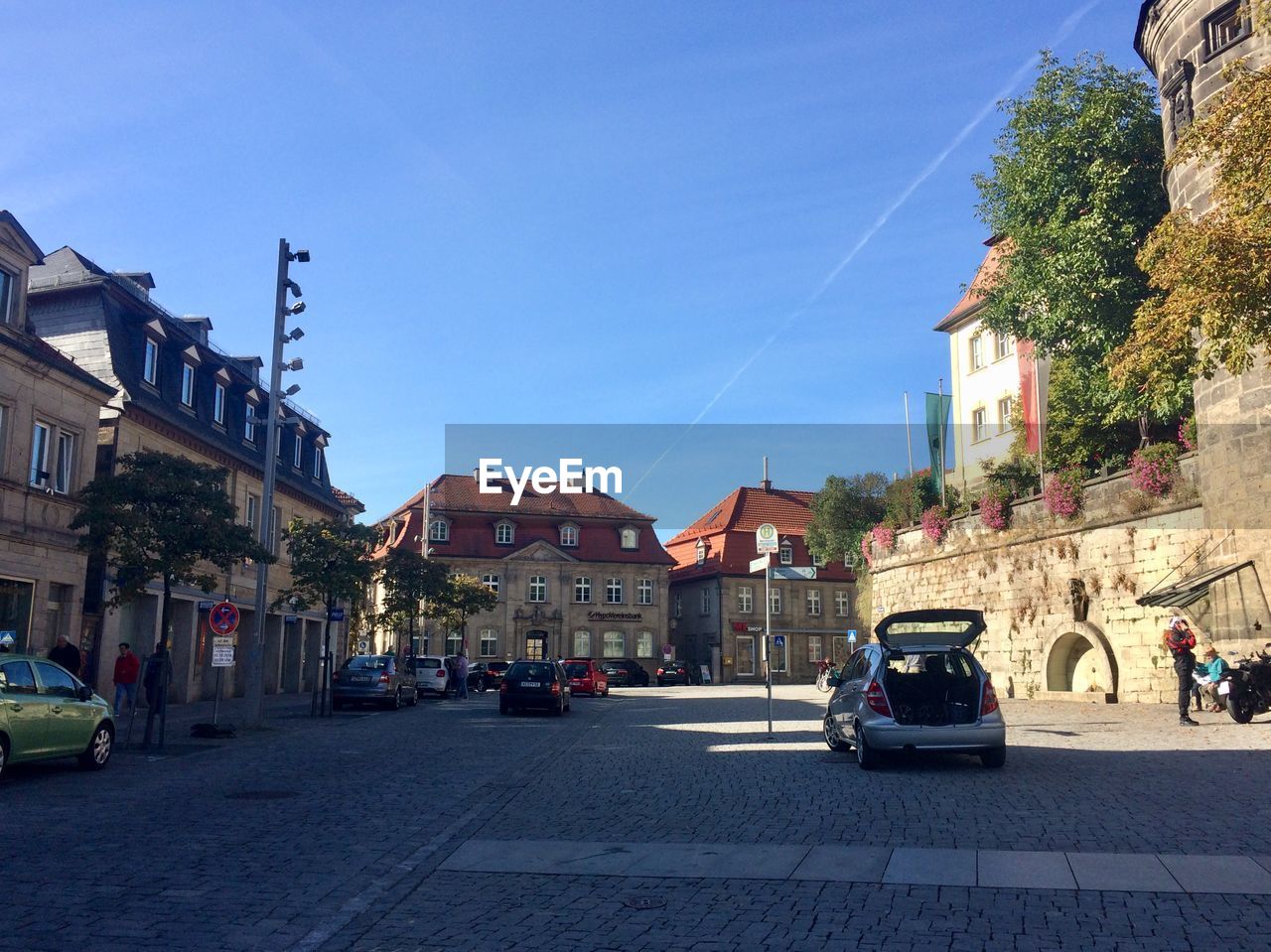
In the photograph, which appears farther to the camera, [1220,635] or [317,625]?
[317,625]

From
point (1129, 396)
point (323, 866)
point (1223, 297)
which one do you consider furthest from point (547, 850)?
point (1129, 396)

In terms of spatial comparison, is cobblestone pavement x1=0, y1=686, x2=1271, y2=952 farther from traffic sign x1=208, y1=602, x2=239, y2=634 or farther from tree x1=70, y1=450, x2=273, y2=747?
tree x1=70, y1=450, x2=273, y2=747

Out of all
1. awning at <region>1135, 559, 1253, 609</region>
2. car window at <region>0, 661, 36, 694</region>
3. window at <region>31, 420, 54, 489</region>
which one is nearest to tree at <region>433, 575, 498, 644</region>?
window at <region>31, 420, 54, 489</region>

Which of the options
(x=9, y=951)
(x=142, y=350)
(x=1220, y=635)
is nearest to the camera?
(x=9, y=951)

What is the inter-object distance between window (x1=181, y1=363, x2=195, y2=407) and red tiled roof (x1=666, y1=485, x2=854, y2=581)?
1764 inches

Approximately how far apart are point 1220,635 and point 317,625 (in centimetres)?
3664

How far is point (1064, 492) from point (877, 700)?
1788cm

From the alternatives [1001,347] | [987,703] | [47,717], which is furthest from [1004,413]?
[47,717]

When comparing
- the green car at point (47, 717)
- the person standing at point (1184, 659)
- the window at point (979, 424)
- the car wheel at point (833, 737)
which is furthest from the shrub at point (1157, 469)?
the green car at point (47, 717)

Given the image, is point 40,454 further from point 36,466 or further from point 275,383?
point 275,383

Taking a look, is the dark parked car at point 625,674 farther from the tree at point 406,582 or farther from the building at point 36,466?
the building at point 36,466

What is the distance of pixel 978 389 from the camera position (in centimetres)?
4881

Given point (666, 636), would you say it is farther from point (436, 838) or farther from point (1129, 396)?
point (436, 838)

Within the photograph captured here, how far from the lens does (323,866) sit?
8250 millimetres
